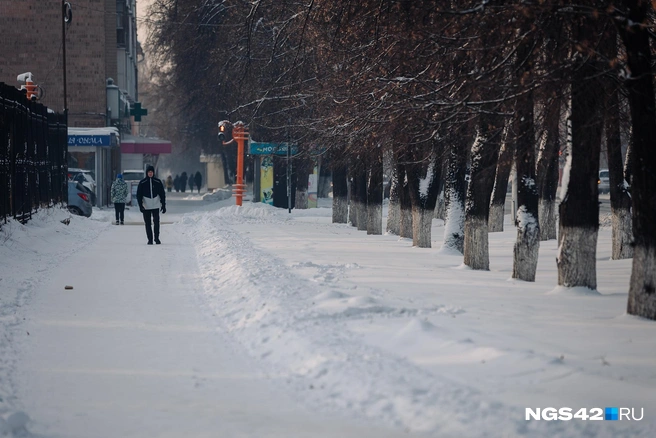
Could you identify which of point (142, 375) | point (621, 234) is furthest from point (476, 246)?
point (142, 375)

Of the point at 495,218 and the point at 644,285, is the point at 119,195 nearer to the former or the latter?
the point at 495,218

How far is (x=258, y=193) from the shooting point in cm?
4516

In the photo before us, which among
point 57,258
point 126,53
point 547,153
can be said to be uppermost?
point 126,53

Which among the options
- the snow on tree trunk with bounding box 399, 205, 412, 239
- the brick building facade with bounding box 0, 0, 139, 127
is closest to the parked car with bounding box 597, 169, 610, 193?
the brick building facade with bounding box 0, 0, 139, 127

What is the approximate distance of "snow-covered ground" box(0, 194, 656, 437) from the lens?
21.9ft

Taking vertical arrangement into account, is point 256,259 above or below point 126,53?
below

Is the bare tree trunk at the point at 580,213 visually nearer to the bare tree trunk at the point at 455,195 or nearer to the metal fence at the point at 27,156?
the bare tree trunk at the point at 455,195

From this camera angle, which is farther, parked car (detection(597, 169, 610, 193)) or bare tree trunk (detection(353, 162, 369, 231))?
parked car (detection(597, 169, 610, 193))

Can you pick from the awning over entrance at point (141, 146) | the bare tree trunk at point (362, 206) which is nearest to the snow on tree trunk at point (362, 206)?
the bare tree trunk at point (362, 206)

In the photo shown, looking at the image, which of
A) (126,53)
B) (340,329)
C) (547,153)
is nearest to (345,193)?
(547,153)

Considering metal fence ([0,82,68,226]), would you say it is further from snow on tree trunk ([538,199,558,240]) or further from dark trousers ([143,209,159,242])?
snow on tree trunk ([538,199,558,240])

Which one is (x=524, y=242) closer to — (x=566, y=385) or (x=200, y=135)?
(x=566, y=385)

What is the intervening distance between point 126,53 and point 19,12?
1112cm

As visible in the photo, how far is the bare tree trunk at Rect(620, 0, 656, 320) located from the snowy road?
4545mm
